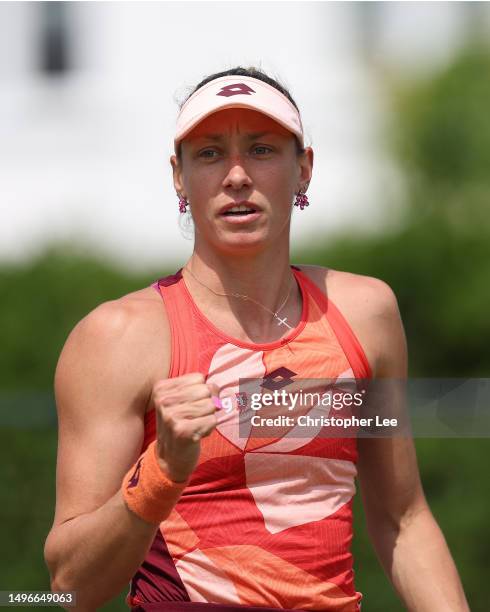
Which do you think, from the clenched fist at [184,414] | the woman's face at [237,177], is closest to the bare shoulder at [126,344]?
the woman's face at [237,177]

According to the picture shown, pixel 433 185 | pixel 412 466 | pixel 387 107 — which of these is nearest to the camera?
pixel 412 466

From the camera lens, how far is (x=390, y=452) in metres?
3.32

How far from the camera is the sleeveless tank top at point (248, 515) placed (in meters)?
2.91

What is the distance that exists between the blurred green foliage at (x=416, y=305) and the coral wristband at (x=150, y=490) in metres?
3.02

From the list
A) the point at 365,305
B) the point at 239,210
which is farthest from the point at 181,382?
the point at 365,305

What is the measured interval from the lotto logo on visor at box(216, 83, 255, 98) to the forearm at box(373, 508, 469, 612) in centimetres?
126

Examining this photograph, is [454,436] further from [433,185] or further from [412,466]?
[433,185]

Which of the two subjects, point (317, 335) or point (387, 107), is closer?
point (317, 335)

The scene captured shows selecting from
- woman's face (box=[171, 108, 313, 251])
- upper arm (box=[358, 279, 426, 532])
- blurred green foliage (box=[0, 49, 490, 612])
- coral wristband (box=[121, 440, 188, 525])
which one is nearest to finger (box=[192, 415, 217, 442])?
coral wristband (box=[121, 440, 188, 525])

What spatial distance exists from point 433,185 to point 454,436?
3.53 meters

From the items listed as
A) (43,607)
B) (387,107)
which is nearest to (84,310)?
(43,607)

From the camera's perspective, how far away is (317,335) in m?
3.13

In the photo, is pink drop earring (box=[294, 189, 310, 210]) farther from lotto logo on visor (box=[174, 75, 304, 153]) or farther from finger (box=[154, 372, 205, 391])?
finger (box=[154, 372, 205, 391])

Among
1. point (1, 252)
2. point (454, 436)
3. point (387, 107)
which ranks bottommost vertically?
point (454, 436)
